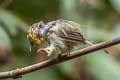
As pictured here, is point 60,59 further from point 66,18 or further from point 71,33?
point 66,18

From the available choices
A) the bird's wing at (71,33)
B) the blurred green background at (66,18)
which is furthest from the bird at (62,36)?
the blurred green background at (66,18)

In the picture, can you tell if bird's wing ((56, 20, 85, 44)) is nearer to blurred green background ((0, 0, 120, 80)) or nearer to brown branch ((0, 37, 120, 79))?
brown branch ((0, 37, 120, 79))

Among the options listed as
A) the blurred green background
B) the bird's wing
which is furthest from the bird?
the blurred green background

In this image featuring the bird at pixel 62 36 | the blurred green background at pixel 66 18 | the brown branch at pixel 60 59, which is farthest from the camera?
the blurred green background at pixel 66 18

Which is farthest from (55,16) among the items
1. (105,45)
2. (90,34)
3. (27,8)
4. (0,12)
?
(105,45)

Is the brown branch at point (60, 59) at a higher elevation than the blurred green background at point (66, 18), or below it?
higher

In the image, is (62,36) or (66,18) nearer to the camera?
(62,36)

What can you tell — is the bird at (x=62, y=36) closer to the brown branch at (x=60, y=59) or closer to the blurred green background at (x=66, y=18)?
the brown branch at (x=60, y=59)

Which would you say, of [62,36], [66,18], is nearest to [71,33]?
[62,36]

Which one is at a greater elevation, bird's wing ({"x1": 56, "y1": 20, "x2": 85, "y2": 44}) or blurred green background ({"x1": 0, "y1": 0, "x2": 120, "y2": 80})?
bird's wing ({"x1": 56, "y1": 20, "x2": 85, "y2": 44})
